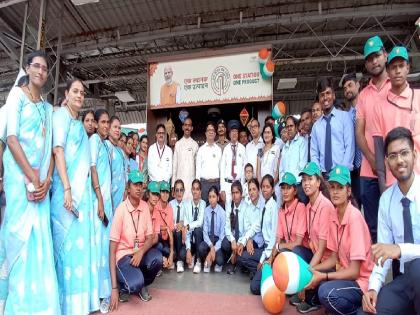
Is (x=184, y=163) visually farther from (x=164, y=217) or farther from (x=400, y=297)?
(x=400, y=297)

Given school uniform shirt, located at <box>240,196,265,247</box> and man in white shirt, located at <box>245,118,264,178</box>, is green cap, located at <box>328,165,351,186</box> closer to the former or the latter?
school uniform shirt, located at <box>240,196,265,247</box>

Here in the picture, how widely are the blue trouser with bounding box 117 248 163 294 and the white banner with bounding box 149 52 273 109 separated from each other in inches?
111

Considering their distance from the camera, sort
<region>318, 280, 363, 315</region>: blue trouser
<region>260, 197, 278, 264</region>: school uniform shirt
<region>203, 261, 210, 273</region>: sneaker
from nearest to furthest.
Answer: <region>318, 280, 363, 315</region>: blue trouser, <region>260, 197, 278, 264</region>: school uniform shirt, <region>203, 261, 210, 273</region>: sneaker

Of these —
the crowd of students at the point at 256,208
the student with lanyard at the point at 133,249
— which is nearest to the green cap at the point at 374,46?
the crowd of students at the point at 256,208

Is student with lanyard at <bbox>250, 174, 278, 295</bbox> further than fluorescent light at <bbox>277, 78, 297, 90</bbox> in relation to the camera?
No

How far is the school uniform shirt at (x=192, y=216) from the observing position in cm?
384

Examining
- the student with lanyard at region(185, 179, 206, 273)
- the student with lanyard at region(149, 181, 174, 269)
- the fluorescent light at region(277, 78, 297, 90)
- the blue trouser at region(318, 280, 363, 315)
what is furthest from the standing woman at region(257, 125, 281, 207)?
the fluorescent light at region(277, 78, 297, 90)

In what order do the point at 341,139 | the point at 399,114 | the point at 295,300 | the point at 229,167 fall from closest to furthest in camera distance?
the point at 399,114, the point at 295,300, the point at 341,139, the point at 229,167

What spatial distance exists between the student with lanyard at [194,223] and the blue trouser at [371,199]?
6.25ft

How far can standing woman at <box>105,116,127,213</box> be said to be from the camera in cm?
305

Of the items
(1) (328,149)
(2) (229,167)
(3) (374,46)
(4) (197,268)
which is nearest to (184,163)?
(2) (229,167)

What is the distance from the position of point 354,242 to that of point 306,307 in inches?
29.7

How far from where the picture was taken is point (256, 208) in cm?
357

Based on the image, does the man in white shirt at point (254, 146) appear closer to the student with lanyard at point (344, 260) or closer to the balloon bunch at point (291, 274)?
the student with lanyard at point (344, 260)
